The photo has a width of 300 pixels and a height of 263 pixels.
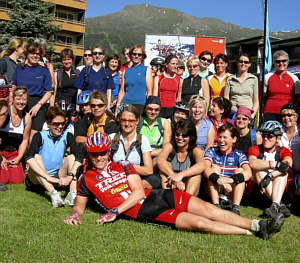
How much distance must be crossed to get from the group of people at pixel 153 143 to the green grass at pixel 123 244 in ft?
0.54

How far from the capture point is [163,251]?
160 inches

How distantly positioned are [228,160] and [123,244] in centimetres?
251

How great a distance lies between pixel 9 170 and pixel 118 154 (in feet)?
8.46

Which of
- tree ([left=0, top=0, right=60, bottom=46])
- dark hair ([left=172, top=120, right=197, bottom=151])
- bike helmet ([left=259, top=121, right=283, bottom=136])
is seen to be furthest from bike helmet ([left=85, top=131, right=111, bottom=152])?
tree ([left=0, top=0, right=60, bottom=46])

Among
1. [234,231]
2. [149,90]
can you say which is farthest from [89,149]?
[149,90]

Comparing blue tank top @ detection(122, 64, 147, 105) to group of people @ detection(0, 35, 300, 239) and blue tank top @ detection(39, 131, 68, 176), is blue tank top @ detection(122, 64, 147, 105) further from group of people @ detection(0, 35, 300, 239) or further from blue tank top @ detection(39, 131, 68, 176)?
blue tank top @ detection(39, 131, 68, 176)

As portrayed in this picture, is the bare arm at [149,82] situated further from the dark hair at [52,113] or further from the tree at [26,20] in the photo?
the tree at [26,20]

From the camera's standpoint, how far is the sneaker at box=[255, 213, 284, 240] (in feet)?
14.1

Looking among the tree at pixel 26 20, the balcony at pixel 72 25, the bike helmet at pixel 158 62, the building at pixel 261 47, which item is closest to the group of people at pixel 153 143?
the bike helmet at pixel 158 62

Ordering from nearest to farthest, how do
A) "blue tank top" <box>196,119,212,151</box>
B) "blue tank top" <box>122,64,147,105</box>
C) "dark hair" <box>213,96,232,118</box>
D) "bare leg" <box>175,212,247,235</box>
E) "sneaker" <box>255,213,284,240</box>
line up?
1. "sneaker" <box>255,213,284,240</box>
2. "bare leg" <box>175,212,247,235</box>
3. "blue tank top" <box>196,119,212,151</box>
4. "dark hair" <box>213,96,232,118</box>
5. "blue tank top" <box>122,64,147,105</box>

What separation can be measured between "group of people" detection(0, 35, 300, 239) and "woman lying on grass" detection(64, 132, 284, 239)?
13 millimetres

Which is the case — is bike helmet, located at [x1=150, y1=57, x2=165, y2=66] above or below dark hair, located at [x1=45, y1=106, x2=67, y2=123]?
above

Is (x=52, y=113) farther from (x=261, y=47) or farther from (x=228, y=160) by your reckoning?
(x=261, y=47)

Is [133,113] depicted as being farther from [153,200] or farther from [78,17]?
[78,17]
